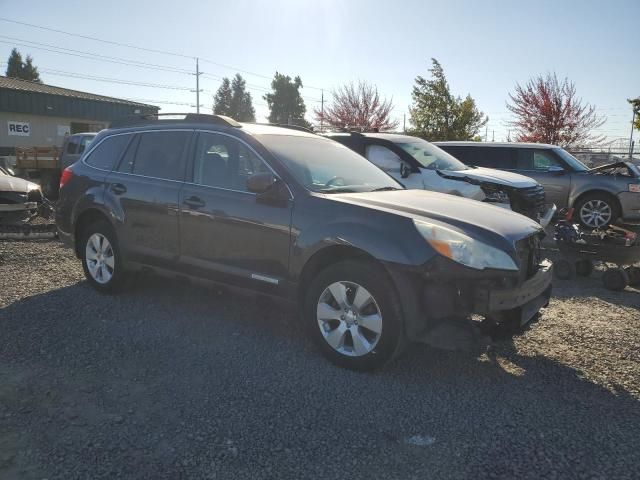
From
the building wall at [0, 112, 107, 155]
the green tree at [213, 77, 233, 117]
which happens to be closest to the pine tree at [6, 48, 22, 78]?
the green tree at [213, 77, 233, 117]

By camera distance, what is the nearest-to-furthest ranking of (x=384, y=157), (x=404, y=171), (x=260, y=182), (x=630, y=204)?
(x=260, y=182)
(x=404, y=171)
(x=384, y=157)
(x=630, y=204)

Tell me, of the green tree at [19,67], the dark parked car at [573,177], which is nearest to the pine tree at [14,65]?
the green tree at [19,67]

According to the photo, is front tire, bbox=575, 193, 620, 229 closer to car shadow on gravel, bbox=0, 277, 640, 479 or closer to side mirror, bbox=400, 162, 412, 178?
side mirror, bbox=400, 162, 412, 178

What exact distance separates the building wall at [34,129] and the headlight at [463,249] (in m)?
32.7

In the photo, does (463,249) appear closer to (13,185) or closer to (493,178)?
(493,178)

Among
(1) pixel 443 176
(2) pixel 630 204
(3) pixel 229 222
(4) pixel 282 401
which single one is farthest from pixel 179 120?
(2) pixel 630 204

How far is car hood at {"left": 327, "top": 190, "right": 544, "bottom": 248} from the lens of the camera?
12.1 feet

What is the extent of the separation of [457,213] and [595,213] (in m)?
8.01

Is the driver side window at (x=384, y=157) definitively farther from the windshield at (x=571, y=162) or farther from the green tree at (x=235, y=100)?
the green tree at (x=235, y=100)

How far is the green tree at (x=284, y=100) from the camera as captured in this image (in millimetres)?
63188

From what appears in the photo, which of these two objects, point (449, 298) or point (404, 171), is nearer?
point (449, 298)

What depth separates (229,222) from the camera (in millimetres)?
4406

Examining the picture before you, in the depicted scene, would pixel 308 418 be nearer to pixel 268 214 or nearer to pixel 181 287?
pixel 268 214

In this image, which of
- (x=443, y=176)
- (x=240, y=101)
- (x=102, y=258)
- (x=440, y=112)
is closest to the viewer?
(x=102, y=258)
